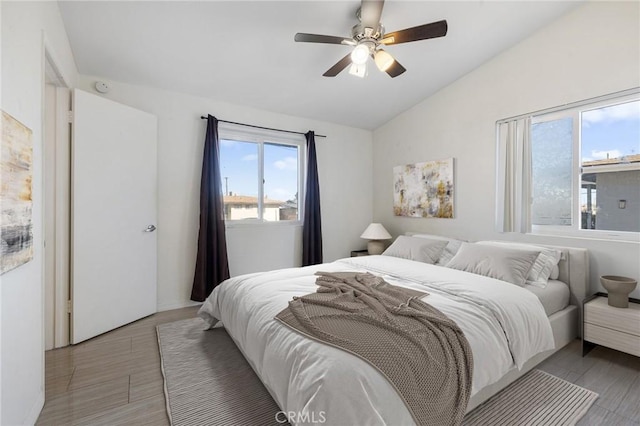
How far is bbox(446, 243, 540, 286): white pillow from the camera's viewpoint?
232cm

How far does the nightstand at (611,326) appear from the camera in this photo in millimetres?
2012

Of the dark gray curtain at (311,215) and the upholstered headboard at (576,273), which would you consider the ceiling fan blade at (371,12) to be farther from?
the upholstered headboard at (576,273)

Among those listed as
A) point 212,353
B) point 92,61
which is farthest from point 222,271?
point 92,61

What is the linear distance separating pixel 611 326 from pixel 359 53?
2.73 m

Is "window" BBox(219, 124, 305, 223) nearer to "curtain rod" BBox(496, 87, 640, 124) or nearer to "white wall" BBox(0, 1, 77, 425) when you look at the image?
"white wall" BBox(0, 1, 77, 425)

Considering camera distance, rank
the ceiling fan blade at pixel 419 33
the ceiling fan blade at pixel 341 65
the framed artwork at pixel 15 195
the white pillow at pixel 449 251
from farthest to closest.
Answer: the white pillow at pixel 449 251, the ceiling fan blade at pixel 341 65, the ceiling fan blade at pixel 419 33, the framed artwork at pixel 15 195

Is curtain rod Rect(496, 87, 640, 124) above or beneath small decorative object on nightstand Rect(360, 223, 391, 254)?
above

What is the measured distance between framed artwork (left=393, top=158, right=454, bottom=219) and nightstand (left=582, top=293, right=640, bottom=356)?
5.22 ft

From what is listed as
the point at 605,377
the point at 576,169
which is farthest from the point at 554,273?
the point at 576,169

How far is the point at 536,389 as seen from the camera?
1.79 m

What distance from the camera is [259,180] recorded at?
3779 millimetres

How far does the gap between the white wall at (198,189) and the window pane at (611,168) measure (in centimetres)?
267

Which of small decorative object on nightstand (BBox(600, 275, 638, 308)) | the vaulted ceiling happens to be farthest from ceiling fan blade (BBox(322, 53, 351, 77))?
small decorative object on nightstand (BBox(600, 275, 638, 308))

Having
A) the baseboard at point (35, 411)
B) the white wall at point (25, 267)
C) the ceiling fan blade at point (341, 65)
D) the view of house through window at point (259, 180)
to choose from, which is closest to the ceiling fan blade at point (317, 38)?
the ceiling fan blade at point (341, 65)
